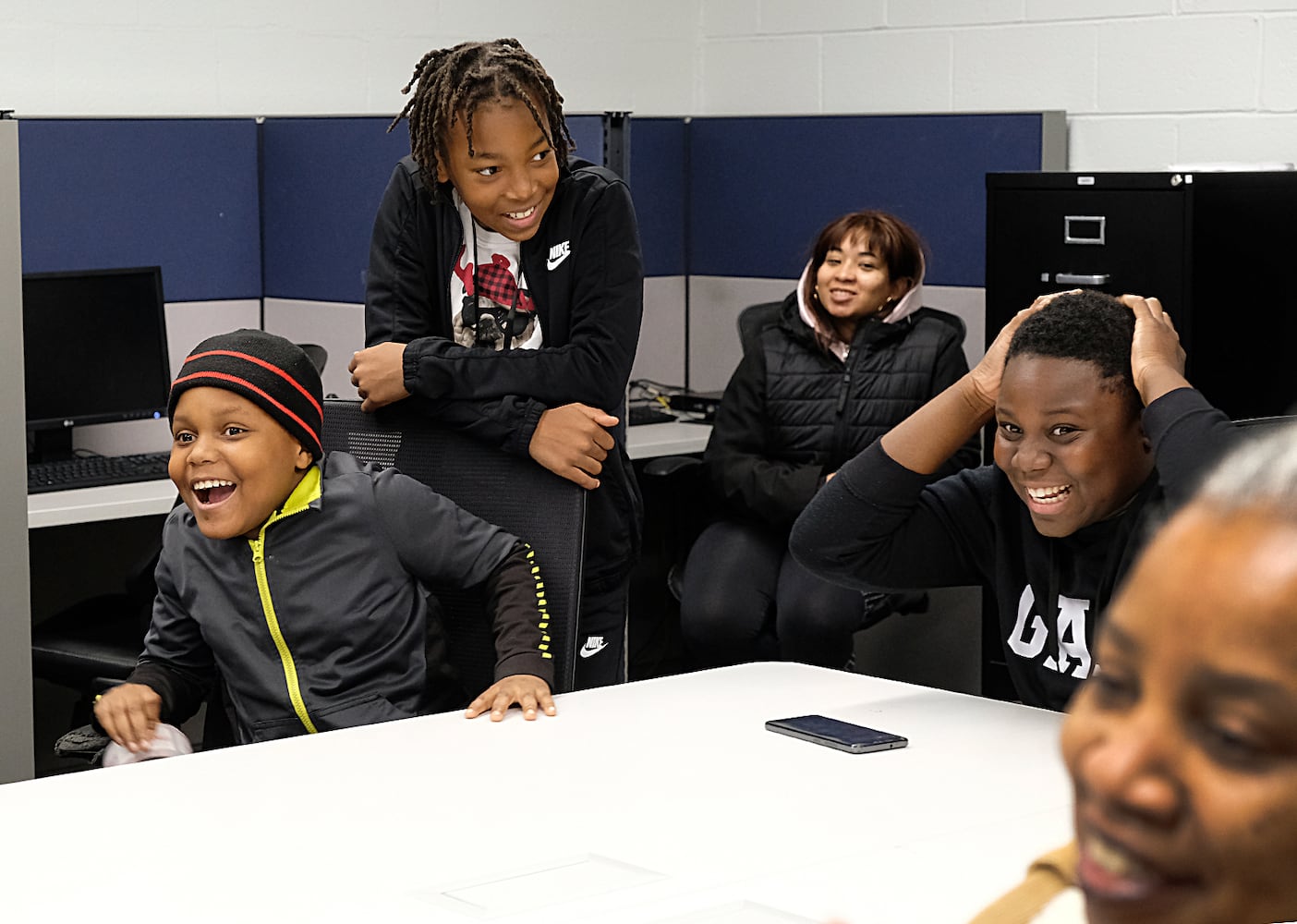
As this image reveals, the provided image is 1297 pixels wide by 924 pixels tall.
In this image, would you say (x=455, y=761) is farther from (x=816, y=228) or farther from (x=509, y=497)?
(x=816, y=228)

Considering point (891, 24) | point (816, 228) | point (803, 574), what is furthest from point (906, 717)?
point (891, 24)

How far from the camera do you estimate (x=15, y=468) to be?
7.14 ft

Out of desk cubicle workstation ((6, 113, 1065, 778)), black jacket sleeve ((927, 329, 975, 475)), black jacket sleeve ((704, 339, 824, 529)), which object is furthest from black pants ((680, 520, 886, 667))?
desk cubicle workstation ((6, 113, 1065, 778))

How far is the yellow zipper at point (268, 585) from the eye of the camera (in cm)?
170

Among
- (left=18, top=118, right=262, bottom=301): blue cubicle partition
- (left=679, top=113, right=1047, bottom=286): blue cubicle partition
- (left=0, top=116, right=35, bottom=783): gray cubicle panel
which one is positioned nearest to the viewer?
(left=0, top=116, right=35, bottom=783): gray cubicle panel

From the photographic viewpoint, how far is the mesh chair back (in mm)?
1771

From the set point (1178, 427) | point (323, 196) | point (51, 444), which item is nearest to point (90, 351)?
point (51, 444)

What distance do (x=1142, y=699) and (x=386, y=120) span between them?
3.21m

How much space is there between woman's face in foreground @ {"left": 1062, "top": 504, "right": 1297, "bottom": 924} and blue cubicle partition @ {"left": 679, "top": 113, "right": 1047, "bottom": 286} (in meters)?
3.55

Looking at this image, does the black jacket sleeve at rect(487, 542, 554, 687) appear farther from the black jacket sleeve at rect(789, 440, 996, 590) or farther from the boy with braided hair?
the black jacket sleeve at rect(789, 440, 996, 590)

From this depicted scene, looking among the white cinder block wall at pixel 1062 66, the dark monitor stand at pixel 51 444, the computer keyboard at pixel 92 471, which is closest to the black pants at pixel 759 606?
the computer keyboard at pixel 92 471

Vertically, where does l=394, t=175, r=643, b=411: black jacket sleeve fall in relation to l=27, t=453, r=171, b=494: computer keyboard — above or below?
above

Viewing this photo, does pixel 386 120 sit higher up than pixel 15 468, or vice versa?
pixel 386 120

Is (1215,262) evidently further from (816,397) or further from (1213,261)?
(816,397)
